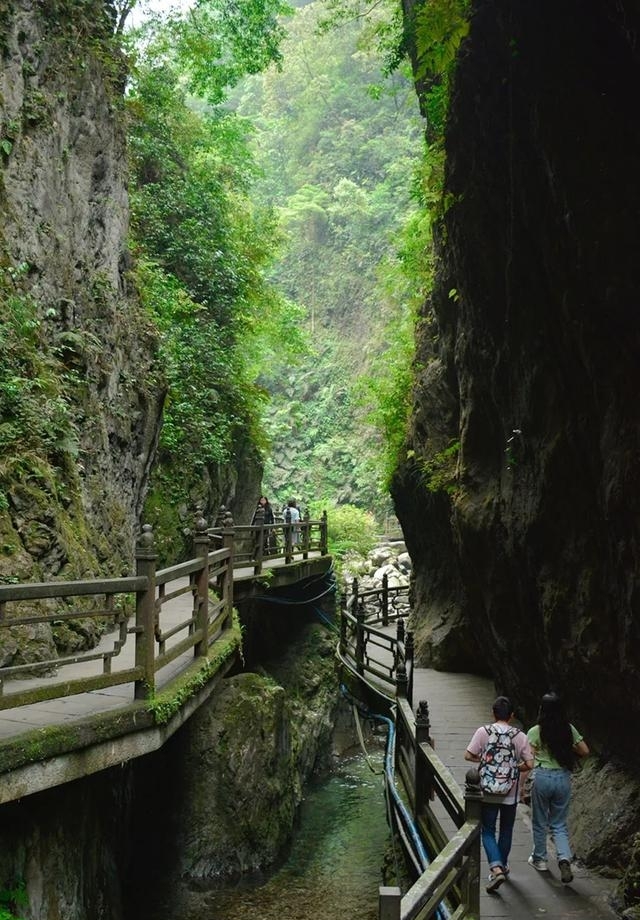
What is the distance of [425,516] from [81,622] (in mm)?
9168

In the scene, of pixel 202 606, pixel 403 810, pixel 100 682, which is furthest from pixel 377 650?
pixel 100 682

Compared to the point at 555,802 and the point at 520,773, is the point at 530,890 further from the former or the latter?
the point at 520,773

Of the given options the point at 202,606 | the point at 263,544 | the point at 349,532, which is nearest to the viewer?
the point at 202,606

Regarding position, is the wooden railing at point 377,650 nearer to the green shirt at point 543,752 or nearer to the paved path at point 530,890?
the paved path at point 530,890

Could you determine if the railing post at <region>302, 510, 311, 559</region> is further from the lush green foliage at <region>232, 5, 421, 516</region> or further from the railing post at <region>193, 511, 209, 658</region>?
the lush green foliage at <region>232, 5, 421, 516</region>

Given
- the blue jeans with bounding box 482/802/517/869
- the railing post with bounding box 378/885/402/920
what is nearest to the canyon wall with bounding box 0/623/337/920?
the blue jeans with bounding box 482/802/517/869

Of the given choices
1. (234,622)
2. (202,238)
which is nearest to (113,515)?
(234,622)

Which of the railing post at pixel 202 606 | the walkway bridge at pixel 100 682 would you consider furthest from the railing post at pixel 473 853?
the railing post at pixel 202 606

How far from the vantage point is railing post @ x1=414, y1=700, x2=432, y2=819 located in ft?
26.2

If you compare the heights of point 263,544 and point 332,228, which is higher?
point 332,228

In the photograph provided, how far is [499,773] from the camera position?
6.43 m

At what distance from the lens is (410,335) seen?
19.4 meters

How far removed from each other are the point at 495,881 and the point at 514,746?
124 cm

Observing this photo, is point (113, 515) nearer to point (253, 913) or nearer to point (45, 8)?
point (253, 913)
